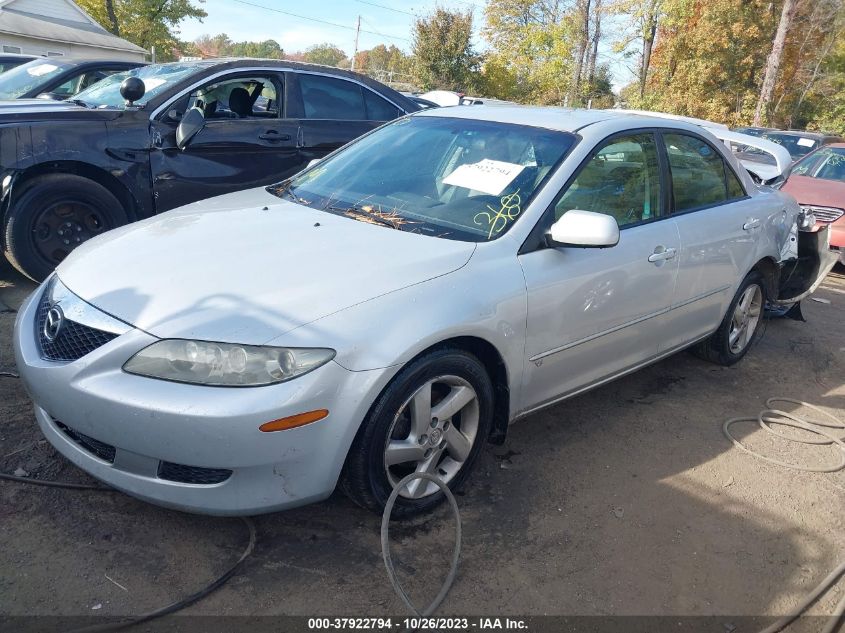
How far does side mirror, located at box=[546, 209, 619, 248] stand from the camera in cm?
298

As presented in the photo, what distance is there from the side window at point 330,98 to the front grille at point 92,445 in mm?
4081

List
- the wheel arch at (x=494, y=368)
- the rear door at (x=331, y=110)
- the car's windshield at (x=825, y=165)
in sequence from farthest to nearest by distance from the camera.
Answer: the car's windshield at (x=825, y=165)
the rear door at (x=331, y=110)
the wheel arch at (x=494, y=368)

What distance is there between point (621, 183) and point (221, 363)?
7.62ft

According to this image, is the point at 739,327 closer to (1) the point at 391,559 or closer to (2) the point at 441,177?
(2) the point at 441,177

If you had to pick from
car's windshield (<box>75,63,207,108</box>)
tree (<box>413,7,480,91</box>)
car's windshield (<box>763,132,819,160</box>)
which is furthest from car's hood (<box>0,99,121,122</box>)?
tree (<box>413,7,480,91</box>)

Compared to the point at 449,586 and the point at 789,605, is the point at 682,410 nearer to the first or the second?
the point at 789,605

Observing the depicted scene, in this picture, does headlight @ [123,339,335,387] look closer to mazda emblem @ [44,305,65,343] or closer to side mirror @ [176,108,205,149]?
mazda emblem @ [44,305,65,343]

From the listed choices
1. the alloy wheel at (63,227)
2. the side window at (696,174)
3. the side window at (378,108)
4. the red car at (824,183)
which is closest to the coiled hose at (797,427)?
the side window at (696,174)

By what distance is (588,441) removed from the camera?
147 inches

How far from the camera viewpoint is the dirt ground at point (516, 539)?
2.41 meters

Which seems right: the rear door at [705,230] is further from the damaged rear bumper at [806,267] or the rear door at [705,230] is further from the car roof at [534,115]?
the damaged rear bumper at [806,267]

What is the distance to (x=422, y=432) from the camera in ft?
9.00

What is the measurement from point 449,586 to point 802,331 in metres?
4.84

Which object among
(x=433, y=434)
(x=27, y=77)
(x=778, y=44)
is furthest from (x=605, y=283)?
(x=778, y=44)
